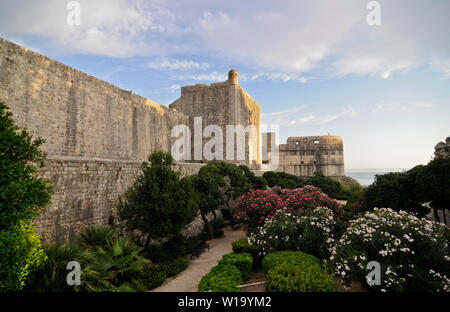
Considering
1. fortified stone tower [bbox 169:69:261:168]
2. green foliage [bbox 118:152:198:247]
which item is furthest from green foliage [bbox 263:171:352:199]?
green foliage [bbox 118:152:198:247]

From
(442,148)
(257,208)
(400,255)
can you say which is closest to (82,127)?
(257,208)

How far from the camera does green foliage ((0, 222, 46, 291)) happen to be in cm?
415

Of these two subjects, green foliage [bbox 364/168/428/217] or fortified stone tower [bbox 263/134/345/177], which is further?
fortified stone tower [bbox 263/134/345/177]

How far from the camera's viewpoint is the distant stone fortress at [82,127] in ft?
23.9

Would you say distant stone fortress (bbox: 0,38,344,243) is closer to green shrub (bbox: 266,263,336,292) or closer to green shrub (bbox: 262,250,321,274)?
green shrub (bbox: 262,250,321,274)

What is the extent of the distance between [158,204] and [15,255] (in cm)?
426

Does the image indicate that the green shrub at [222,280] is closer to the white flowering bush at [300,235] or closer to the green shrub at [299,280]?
the green shrub at [299,280]

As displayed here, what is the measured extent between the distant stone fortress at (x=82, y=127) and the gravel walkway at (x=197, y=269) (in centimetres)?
336

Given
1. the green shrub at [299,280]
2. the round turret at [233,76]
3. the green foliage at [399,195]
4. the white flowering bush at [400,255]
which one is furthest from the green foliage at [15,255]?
the round turret at [233,76]

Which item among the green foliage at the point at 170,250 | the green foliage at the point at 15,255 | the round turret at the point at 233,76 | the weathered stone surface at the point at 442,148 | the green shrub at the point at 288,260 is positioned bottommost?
the green foliage at the point at 170,250

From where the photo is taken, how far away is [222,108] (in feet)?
71.4

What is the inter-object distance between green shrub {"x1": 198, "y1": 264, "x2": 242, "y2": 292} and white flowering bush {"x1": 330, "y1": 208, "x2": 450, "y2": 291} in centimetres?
251
